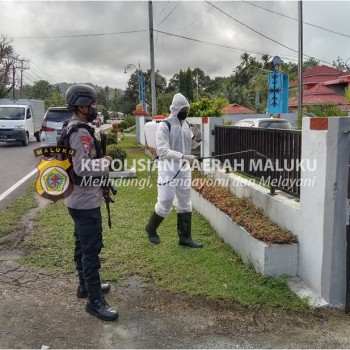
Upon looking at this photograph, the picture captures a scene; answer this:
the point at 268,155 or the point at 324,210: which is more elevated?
the point at 268,155

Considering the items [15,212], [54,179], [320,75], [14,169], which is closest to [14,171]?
[14,169]

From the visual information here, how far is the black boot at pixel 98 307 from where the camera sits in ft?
10.6

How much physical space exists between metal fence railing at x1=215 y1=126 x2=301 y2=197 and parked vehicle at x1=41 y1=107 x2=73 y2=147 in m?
8.82

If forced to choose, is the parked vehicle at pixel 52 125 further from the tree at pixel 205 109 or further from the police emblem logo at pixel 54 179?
the police emblem logo at pixel 54 179

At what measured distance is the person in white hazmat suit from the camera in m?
4.74

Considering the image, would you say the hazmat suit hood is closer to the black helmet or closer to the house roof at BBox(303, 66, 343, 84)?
the black helmet

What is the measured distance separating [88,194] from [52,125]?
11.6 m

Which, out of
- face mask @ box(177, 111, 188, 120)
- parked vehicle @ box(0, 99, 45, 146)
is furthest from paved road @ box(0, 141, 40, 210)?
face mask @ box(177, 111, 188, 120)

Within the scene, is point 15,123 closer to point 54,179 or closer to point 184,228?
point 184,228

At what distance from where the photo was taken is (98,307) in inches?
129

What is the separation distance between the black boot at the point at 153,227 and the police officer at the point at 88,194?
5.61 feet

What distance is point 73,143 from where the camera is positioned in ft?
10.3

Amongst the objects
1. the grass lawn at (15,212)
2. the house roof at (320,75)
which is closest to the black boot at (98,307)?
the grass lawn at (15,212)

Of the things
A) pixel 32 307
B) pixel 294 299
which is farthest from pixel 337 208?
pixel 32 307
